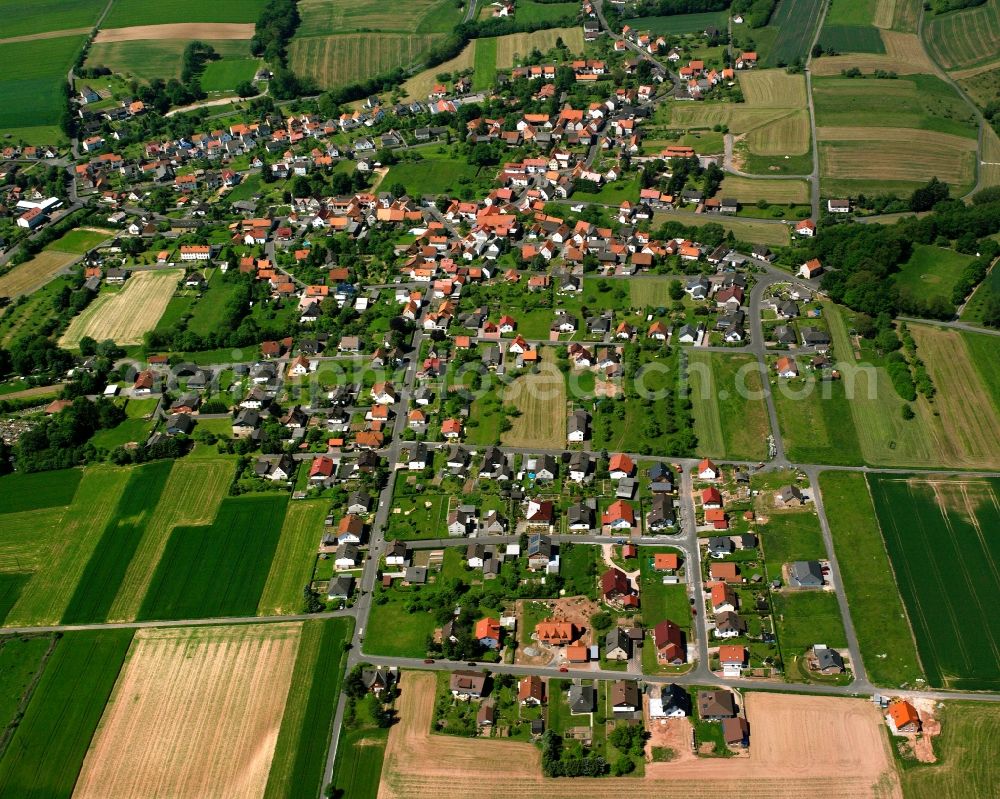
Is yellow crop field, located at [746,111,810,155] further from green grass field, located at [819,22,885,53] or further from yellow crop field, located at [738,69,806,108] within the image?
green grass field, located at [819,22,885,53]

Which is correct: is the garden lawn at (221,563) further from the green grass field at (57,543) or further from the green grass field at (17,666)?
the green grass field at (17,666)

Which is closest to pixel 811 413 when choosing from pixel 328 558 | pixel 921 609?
pixel 921 609

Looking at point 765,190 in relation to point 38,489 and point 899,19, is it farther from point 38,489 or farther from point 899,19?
point 38,489

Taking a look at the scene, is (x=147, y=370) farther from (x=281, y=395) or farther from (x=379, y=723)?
(x=379, y=723)

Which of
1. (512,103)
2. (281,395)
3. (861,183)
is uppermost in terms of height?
(512,103)

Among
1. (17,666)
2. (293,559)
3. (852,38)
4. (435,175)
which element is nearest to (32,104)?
(435,175)

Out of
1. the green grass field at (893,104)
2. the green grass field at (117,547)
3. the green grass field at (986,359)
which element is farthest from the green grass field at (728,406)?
the green grass field at (893,104)

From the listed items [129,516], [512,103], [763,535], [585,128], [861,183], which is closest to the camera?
[763,535]
